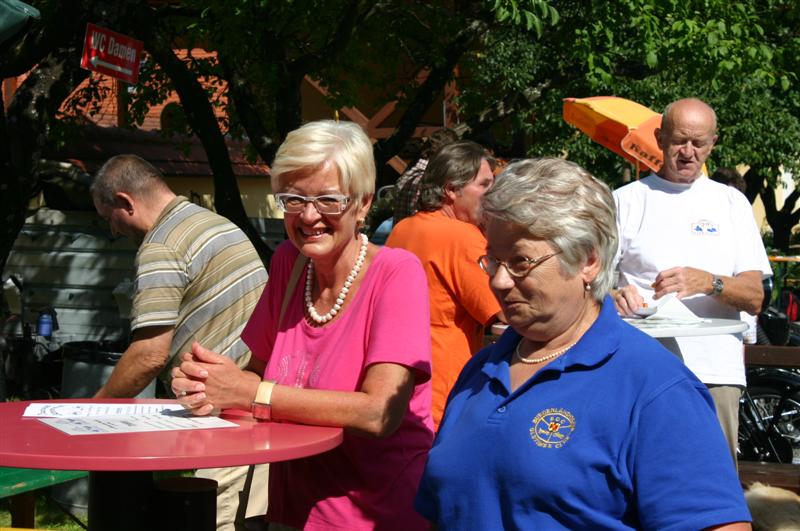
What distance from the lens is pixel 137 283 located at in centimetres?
389

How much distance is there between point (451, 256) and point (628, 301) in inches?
28.8

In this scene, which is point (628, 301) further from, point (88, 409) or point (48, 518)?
point (48, 518)

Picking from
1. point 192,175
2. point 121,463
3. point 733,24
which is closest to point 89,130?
point 192,175

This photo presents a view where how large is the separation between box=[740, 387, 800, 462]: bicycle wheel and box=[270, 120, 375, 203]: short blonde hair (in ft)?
17.1

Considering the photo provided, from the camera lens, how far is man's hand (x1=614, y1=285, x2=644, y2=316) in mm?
3656

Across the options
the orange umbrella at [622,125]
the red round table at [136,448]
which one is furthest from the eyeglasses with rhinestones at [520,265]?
the orange umbrella at [622,125]

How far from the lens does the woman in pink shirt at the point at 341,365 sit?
103 inches

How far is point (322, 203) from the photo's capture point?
272 centimetres

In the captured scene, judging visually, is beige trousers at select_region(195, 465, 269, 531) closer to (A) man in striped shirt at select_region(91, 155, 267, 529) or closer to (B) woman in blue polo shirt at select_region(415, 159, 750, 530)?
(A) man in striped shirt at select_region(91, 155, 267, 529)

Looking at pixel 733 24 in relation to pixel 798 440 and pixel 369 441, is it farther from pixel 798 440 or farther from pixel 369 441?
pixel 369 441

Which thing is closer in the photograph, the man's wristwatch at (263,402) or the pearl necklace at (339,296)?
the man's wristwatch at (263,402)

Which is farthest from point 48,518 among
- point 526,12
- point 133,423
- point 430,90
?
point 430,90

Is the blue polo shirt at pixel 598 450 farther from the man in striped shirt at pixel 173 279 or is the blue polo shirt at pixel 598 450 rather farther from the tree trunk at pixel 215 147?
the tree trunk at pixel 215 147

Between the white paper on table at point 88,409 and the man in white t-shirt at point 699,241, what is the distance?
2.04m
